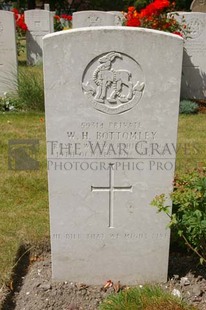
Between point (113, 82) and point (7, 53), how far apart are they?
263 inches

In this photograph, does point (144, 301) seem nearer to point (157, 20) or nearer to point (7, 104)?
point (7, 104)

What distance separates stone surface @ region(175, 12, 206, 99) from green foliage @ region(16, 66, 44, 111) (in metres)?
3.41

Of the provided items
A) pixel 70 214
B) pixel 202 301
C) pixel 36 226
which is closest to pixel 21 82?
pixel 36 226

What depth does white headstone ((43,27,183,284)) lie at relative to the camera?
2.50 meters

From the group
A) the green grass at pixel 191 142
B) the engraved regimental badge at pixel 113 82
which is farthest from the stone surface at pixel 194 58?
the engraved regimental badge at pixel 113 82

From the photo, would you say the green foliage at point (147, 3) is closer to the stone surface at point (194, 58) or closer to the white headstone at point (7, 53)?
the stone surface at point (194, 58)

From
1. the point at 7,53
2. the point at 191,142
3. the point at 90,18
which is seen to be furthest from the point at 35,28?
the point at 191,142

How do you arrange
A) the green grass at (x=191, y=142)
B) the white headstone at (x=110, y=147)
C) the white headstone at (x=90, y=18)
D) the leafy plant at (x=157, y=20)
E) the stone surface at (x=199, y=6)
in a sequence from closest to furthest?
the white headstone at (x=110, y=147), the green grass at (x=191, y=142), the leafy plant at (x=157, y=20), the white headstone at (x=90, y=18), the stone surface at (x=199, y=6)

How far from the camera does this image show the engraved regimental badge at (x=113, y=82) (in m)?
2.54

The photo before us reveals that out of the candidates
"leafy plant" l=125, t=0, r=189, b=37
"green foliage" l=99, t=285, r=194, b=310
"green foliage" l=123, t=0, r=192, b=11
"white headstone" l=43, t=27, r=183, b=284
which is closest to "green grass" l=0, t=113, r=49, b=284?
A: "white headstone" l=43, t=27, r=183, b=284

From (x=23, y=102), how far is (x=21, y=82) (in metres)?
0.41

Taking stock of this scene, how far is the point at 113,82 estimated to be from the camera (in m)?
2.59

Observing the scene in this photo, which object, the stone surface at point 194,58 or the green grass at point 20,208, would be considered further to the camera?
the stone surface at point 194,58

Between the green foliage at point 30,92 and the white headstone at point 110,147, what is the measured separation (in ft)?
17.4
